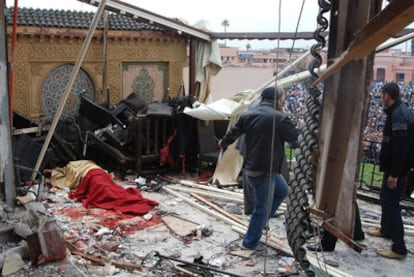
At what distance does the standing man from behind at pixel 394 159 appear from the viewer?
4727mm

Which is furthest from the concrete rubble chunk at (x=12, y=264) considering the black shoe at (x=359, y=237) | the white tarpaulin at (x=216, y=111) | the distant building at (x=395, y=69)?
the distant building at (x=395, y=69)

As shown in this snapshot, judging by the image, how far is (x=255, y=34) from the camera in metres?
11.2

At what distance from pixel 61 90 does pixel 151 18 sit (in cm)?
274

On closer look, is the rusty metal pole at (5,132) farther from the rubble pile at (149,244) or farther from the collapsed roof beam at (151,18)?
the collapsed roof beam at (151,18)

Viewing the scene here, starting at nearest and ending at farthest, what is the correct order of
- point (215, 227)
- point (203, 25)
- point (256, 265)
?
point (256, 265) < point (215, 227) < point (203, 25)

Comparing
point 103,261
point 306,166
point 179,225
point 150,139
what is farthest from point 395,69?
point 306,166

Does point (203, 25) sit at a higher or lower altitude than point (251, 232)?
higher

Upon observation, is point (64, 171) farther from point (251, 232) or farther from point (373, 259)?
point (373, 259)

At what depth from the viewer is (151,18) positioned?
10883mm

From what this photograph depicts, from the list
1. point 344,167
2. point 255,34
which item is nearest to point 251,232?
point 344,167

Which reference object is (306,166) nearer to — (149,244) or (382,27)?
(382,27)

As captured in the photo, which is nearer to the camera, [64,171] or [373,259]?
[373,259]

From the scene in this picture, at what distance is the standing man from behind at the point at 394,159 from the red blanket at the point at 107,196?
131 inches

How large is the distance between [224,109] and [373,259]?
163 inches
